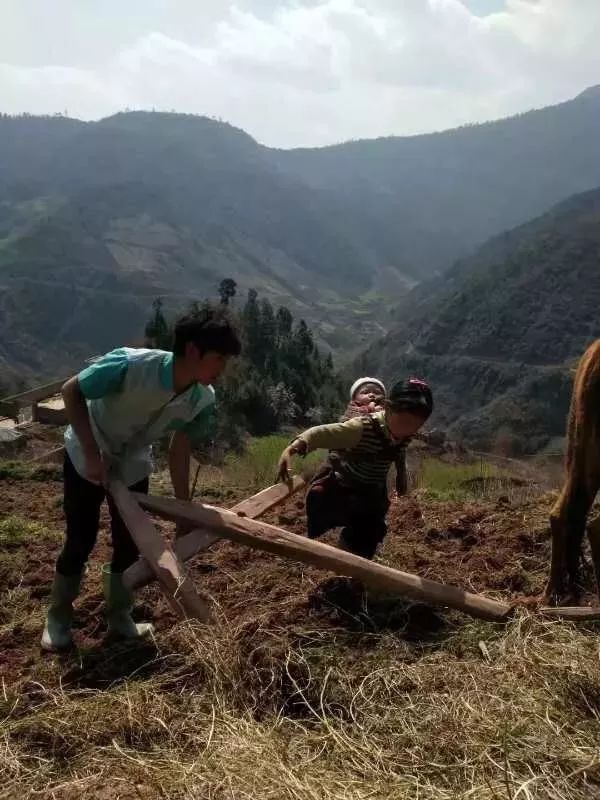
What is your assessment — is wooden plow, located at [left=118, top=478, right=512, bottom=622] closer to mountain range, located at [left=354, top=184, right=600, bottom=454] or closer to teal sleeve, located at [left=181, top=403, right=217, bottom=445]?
teal sleeve, located at [left=181, top=403, right=217, bottom=445]

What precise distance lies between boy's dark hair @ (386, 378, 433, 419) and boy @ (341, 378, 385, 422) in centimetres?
45

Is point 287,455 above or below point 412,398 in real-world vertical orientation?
below

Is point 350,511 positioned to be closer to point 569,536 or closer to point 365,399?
point 365,399

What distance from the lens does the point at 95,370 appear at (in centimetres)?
293

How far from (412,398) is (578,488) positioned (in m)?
0.88

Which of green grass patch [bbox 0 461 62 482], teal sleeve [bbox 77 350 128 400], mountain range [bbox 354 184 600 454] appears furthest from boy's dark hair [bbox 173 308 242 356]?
mountain range [bbox 354 184 600 454]

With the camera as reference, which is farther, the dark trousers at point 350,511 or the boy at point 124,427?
the dark trousers at point 350,511

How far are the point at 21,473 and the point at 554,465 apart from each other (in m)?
9.17

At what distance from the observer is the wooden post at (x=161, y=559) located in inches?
114

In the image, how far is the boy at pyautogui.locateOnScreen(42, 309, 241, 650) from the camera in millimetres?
2902

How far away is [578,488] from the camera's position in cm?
338

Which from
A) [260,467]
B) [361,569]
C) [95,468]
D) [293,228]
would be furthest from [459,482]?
[293,228]

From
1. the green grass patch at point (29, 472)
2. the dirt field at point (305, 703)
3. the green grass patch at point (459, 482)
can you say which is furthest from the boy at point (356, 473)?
the green grass patch at point (29, 472)

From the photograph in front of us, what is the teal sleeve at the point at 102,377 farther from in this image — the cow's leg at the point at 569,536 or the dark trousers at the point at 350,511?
the cow's leg at the point at 569,536
